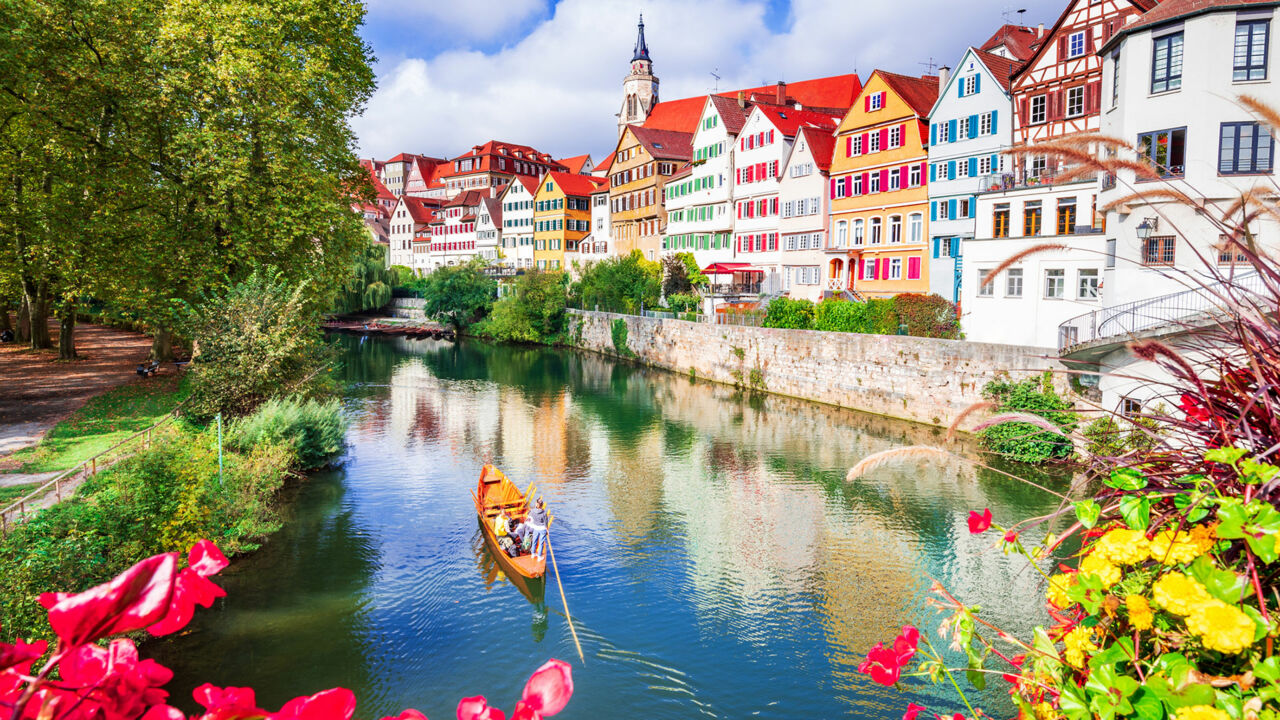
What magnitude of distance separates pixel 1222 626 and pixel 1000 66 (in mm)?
33893

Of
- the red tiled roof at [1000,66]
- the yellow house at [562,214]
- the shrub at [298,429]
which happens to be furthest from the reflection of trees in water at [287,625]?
the yellow house at [562,214]

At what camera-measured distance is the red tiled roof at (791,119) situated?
42781 mm

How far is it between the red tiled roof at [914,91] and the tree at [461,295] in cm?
3490

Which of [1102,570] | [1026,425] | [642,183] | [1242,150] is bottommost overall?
[1026,425]

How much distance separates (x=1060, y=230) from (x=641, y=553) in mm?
17657

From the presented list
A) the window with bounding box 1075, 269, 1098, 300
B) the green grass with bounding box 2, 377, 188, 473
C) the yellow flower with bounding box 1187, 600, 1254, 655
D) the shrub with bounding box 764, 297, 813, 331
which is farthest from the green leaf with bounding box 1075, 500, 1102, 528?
the shrub with bounding box 764, 297, 813, 331

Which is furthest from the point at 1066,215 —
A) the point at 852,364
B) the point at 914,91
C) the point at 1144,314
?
the point at 914,91

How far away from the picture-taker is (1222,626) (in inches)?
69.1

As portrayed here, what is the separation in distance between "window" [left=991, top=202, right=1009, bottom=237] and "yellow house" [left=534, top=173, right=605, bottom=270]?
48.5 meters

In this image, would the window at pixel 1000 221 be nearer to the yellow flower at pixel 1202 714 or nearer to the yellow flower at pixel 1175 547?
the yellow flower at pixel 1175 547

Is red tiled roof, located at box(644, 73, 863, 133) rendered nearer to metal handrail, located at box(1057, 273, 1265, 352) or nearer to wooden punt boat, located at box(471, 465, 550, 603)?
metal handrail, located at box(1057, 273, 1265, 352)

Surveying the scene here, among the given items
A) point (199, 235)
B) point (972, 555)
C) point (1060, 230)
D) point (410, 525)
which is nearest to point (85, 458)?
point (410, 525)

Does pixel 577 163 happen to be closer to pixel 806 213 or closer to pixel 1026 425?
pixel 806 213

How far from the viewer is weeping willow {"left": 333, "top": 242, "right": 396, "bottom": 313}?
6738 cm
